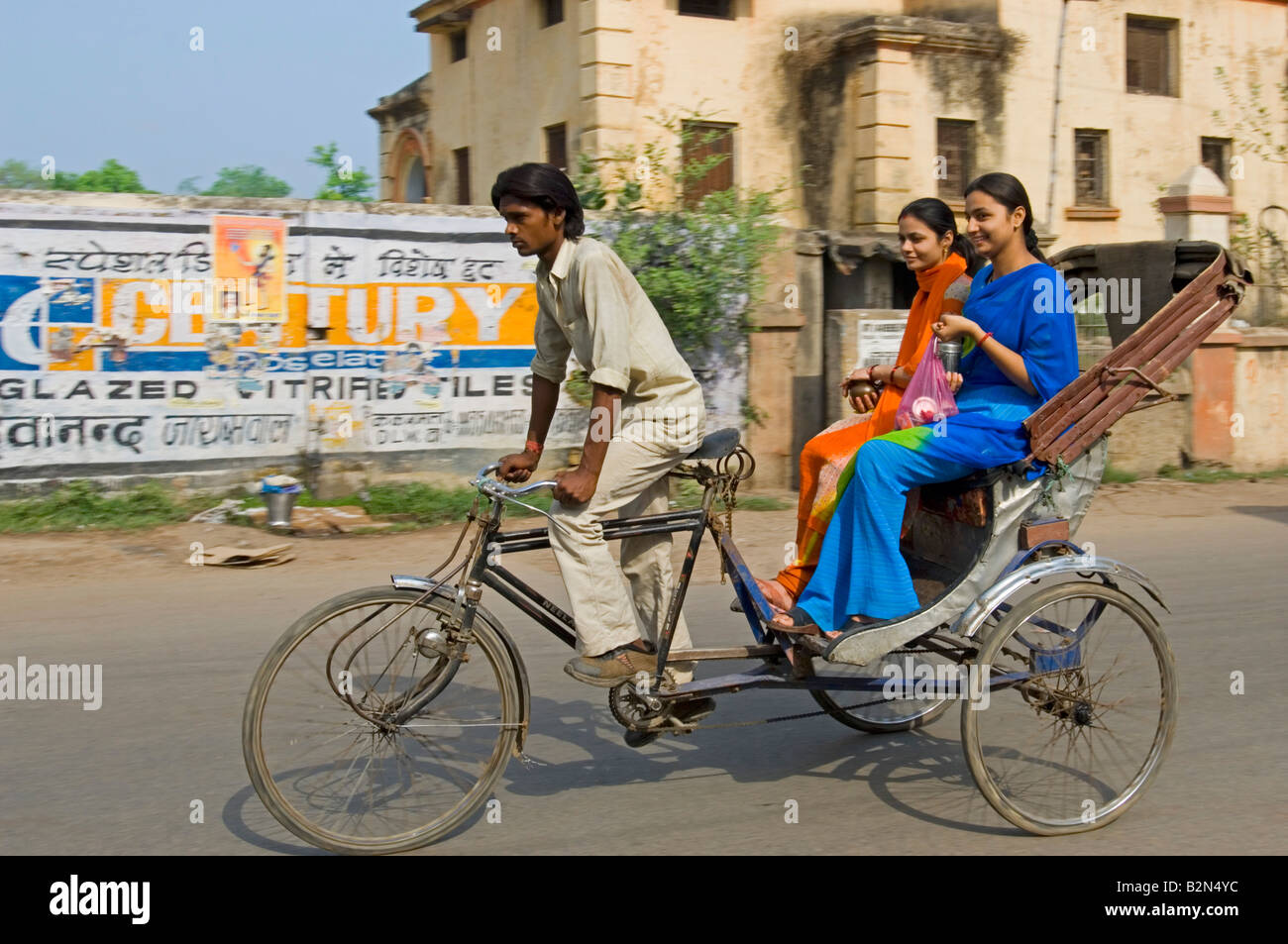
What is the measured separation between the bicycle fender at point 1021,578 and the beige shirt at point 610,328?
1040 millimetres

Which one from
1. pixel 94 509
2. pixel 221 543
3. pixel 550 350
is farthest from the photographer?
pixel 94 509

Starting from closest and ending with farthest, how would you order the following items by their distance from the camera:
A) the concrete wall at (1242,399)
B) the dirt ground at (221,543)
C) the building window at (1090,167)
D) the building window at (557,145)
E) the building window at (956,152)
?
the dirt ground at (221,543) < the concrete wall at (1242,399) < the building window at (557,145) < the building window at (956,152) < the building window at (1090,167)

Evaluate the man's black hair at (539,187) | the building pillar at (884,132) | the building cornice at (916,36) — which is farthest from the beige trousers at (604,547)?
the building cornice at (916,36)

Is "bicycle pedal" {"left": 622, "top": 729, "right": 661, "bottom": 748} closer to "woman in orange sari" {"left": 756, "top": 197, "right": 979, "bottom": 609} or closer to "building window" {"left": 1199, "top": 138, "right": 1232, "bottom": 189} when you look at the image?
"woman in orange sari" {"left": 756, "top": 197, "right": 979, "bottom": 609}

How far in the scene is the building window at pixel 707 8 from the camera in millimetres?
15992

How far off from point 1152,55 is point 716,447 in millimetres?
17464

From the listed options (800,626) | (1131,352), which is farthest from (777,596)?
(1131,352)

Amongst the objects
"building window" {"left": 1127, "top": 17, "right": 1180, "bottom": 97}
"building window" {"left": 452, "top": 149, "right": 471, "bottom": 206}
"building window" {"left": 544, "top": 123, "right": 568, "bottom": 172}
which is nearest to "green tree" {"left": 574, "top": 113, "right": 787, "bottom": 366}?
"building window" {"left": 544, "top": 123, "right": 568, "bottom": 172}

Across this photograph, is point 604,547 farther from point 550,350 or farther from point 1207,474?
point 1207,474

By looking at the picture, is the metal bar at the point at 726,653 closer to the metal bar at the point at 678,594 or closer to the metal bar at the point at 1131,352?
the metal bar at the point at 678,594

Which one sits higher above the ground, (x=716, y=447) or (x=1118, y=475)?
(x=716, y=447)

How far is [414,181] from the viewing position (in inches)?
855
